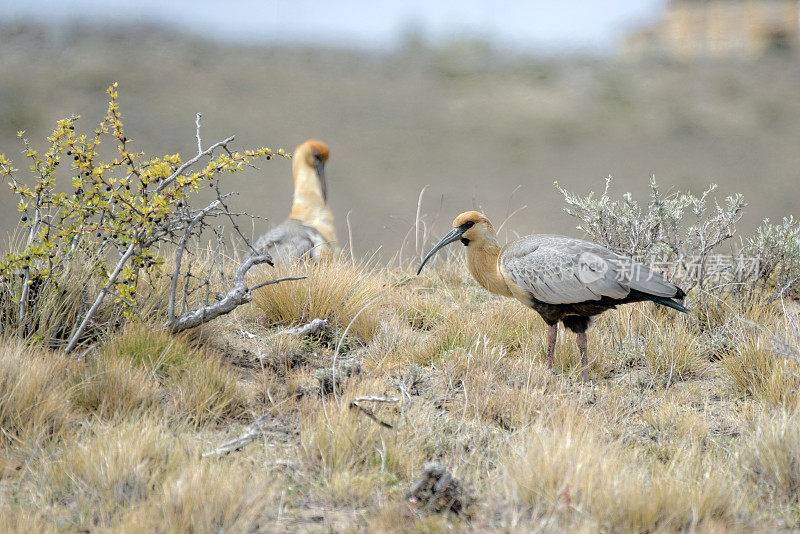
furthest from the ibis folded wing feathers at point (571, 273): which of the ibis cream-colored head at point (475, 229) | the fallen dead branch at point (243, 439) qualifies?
the fallen dead branch at point (243, 439)

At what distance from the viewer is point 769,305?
4574mm

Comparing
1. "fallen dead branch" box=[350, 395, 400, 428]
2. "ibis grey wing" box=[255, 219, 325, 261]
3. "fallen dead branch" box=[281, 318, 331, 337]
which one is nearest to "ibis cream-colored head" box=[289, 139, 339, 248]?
"ibis grey wing" box=[255, 219, 325, 261]

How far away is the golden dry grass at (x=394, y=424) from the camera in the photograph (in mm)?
2201

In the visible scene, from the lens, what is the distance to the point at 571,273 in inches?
148

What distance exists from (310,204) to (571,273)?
10.1 ft

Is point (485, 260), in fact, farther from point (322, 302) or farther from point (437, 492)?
point (437, 492)

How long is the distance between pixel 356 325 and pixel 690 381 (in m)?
1.89

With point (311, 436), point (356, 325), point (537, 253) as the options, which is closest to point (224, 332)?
point (356, 325)

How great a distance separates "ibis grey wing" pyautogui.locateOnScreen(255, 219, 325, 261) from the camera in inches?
210

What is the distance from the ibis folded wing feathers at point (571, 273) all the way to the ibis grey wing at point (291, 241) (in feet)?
5.71

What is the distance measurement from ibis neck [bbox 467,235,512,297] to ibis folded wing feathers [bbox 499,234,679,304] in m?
0.10

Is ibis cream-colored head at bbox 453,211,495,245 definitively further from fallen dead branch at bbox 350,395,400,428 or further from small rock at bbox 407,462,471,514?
small rock at bbox 407,462,471,514

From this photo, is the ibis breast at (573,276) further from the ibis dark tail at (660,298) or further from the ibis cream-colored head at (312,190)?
the ibis cream-colored head at (312,190)

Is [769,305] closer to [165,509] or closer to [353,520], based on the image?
[353,520]
